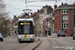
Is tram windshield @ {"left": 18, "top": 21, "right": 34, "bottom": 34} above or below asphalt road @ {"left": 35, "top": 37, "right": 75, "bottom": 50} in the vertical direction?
above

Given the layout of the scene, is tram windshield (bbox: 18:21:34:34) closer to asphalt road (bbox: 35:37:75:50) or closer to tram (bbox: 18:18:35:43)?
tram (bbox: 18:18:35:43)

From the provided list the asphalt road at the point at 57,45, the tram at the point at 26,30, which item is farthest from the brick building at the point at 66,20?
the tram at the point at 26,30

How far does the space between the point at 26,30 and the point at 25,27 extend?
1.58 feet

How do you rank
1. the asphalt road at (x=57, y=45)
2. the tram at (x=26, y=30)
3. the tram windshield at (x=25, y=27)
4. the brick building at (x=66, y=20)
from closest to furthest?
the asphalt road at (x=57, y=45)
the tram at (x=26, y=30)
the tram windshield at (x=25, y=27)
the brick building at (x=66, y=20)

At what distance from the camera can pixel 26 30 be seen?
2595 centimetres

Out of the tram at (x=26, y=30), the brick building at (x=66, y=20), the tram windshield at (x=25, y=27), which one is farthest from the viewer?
the brick building at (x=66, y=20)

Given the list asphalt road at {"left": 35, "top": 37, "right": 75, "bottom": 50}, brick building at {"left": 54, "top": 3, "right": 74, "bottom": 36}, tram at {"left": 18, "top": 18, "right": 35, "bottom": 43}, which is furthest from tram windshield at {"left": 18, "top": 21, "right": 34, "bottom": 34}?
brick building at {"left": 54, "top": 3, "right": 74, "bottom": 36}

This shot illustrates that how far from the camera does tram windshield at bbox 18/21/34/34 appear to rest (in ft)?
84.8

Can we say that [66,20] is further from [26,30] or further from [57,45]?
[57,45]

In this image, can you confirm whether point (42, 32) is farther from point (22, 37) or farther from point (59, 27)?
point (22, 37)

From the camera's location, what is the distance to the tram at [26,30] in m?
25.7

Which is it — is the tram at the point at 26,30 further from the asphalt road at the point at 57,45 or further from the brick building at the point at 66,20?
the brick building at the point at 66,20

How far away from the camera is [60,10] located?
240 feet

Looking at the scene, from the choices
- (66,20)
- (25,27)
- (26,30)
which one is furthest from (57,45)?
(66,20)
